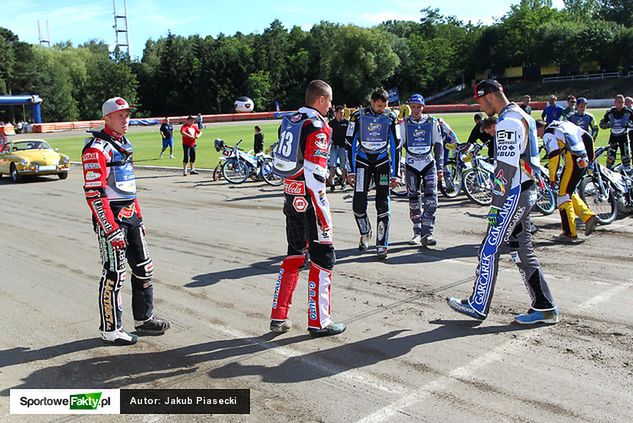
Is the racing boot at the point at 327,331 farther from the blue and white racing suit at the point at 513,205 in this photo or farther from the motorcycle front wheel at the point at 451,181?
the motorcycle front wheel at the point at 451,181

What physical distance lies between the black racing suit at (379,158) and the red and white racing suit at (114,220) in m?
3.76

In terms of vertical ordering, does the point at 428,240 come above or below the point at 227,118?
below

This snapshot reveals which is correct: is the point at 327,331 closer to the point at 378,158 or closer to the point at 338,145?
the point at 378,158

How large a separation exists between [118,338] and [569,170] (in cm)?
687

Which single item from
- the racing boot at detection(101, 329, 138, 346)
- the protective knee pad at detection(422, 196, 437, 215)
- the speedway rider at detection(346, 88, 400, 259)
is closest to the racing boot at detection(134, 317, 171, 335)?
the racing boot at detection(101, 329, 138, 346)

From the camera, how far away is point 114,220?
16.7 feet

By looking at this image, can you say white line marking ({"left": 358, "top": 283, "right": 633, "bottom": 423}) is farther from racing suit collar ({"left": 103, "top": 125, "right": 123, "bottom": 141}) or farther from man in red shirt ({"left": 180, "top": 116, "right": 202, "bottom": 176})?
man in red shirt ({"left": 180, "top": 116, "right": 202, "bottom": 176})

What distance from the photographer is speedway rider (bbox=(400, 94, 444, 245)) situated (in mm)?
8984

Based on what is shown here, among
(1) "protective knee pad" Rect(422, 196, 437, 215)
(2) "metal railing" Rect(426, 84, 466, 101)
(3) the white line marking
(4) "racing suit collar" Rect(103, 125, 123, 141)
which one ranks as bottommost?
(3) the white line marking

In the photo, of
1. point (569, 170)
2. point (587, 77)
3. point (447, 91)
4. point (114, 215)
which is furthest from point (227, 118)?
point (114, 215)

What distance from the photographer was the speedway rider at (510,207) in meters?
5.26

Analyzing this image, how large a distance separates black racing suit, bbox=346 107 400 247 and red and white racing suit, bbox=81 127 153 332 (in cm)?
376

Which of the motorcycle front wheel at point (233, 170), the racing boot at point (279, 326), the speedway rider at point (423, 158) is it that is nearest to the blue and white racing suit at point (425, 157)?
the speedway rider at point (423, 158)

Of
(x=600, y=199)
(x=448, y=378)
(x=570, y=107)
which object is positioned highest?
(x=570, y=107)
